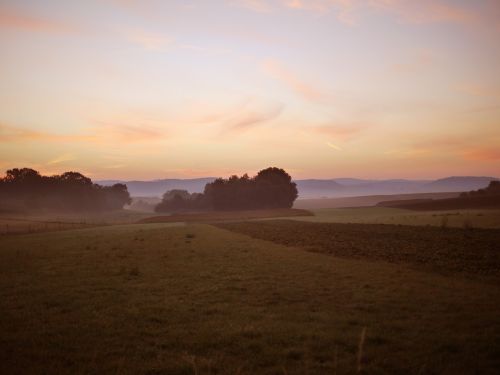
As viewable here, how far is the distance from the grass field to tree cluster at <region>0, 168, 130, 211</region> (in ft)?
415

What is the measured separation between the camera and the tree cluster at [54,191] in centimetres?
12662

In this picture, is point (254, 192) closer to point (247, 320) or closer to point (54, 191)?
point (54, 191)

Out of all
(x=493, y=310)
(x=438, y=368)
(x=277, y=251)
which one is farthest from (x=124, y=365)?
(x=277, y=251)

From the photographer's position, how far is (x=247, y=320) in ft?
32.2

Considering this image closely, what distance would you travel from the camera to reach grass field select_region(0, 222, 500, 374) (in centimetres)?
717

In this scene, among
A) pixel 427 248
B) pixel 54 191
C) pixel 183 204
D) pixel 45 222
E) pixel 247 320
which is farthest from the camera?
Result: pixel 54 191

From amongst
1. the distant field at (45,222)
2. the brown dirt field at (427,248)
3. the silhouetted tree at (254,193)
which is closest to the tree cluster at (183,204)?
the silhouetted tree at (254,193)

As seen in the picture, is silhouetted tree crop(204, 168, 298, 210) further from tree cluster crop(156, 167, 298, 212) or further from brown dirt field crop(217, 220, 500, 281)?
brown dirt field crop(217, 220, 500, 281)

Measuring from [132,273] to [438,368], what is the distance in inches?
554

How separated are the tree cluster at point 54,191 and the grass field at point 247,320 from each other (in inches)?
4981

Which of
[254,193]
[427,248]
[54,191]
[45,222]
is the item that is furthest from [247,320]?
[54,191]

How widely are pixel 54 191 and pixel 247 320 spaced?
146 meters

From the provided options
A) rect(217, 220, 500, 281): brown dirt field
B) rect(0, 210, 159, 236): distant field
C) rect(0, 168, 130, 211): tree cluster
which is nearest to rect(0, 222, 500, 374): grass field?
rect(217, 220, 500, 281): brown dirt field

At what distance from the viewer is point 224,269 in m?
17.4
